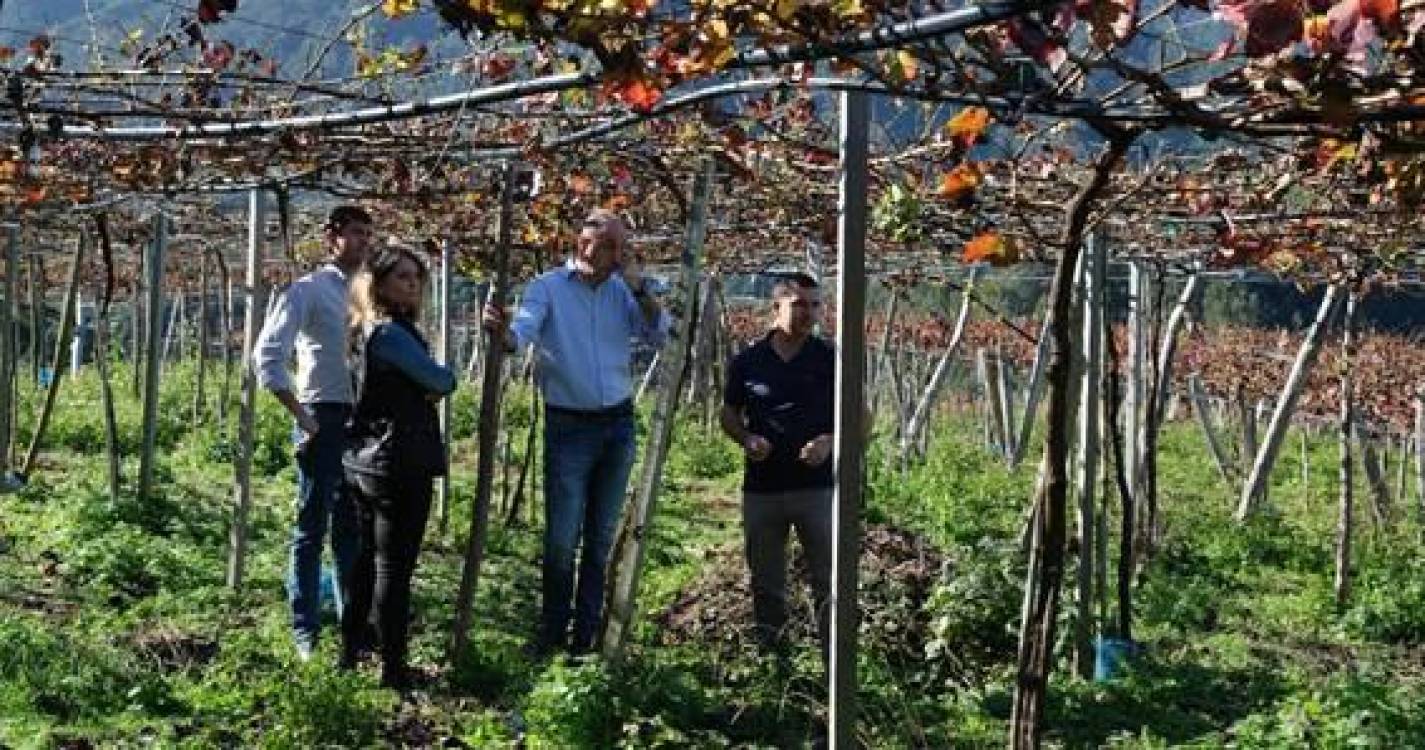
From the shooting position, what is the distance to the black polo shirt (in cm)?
580

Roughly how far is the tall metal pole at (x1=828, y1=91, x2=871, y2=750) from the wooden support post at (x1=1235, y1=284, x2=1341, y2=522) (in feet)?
20.7

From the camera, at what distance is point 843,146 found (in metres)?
4.09

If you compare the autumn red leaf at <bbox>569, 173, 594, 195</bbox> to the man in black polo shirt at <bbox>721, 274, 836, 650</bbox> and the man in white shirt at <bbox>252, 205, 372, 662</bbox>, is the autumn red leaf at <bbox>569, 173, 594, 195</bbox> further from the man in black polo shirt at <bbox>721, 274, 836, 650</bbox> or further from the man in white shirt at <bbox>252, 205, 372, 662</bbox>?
the man in black polo shirt at <bbox>721, 274, 836, 650</bbox>

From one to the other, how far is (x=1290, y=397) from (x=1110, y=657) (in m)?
4.95

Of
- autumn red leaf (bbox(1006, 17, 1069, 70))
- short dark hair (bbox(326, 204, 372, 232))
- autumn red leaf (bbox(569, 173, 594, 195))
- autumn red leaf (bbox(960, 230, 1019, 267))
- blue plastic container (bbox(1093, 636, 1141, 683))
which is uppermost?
autumn red leaf (bbox(569, 173, 594, 195))

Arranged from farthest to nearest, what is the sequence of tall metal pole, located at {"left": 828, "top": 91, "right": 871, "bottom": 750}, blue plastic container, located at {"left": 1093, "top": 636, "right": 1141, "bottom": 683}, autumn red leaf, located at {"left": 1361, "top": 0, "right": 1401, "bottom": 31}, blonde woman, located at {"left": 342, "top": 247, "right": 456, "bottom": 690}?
blue plastic container, located at {"left": 1093, "top": 636, "right": 1141, "bottom": 683} → blonde woman, located at {"left": 342, "top": 247, "right": 456, "bottom": 690} → tall metal pole, located at {"left": 828, "top": 91, "right": 871, "bottom": 750} → autumn red leaf, located at {"left": 1361, "top": 0, "right": 1401, "bottom": 31}

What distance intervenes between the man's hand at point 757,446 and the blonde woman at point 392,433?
1.07m

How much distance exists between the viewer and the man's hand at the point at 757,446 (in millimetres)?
5719

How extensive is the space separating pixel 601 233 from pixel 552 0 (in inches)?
114

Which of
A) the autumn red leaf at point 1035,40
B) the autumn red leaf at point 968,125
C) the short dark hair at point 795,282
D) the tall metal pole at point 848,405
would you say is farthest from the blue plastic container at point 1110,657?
the autumn red leaf at point 1035,40

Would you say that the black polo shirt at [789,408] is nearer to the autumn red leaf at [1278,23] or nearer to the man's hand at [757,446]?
the man's hand at [757,446]

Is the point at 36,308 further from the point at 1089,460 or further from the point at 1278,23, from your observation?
the point at 1278,23

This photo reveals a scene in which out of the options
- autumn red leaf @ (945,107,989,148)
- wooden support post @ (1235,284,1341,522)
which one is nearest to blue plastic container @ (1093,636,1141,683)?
autumn red leaf @ (945,107,989,148)

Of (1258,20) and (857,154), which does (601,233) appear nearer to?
(857,154)
